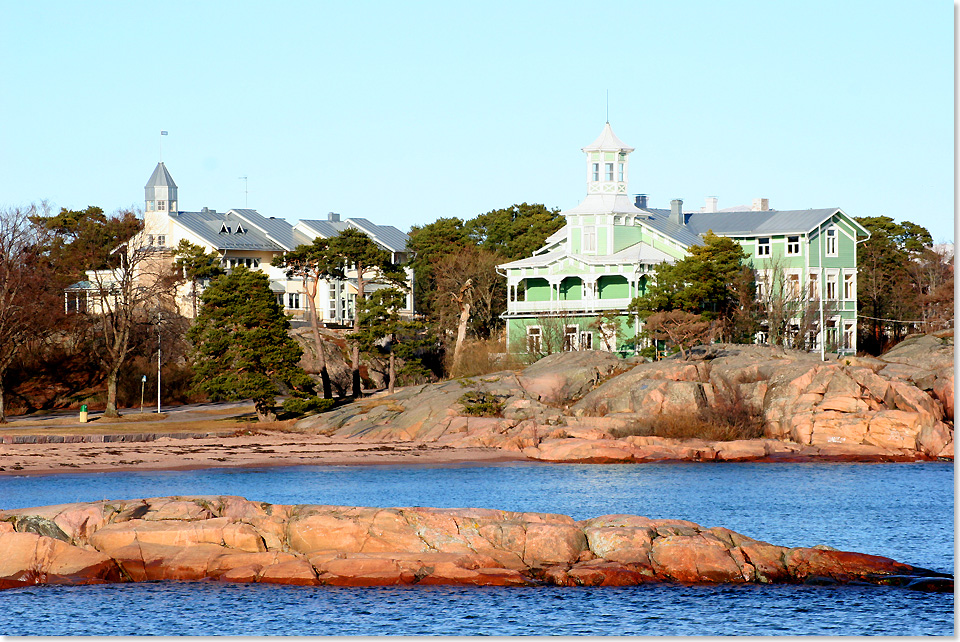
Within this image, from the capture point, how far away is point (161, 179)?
85.9 meters

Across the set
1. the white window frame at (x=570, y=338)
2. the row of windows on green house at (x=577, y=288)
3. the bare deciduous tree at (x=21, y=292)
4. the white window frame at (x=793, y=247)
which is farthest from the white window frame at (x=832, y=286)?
the bare deciduous tree at (x=21, y=292)

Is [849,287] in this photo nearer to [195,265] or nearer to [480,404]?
[480,404]

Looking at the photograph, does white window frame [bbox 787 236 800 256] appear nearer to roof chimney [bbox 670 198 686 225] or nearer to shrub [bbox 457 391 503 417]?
roof chimney [bbox 670 198 686 225]

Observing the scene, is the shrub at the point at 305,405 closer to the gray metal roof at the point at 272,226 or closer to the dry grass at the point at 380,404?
the dry grass at the point at 380,404

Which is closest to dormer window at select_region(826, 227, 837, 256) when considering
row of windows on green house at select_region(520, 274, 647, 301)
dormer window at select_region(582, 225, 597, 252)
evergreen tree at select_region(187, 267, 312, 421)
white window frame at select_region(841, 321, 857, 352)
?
white window frame at select_region(841, 321, 857, 352)

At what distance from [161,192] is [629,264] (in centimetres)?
3791

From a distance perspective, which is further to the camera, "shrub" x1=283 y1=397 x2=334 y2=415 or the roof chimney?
the roof chimney

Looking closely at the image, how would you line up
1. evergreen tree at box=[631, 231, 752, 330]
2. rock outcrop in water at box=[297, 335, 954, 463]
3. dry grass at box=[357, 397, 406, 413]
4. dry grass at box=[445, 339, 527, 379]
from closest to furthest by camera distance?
1. rock outcrop in water at box=[297, 335, 954, 463]
2. dry grass at box=[357, 397, 406, 413]
3. evergreen tree at box=[631, 231, 752, 330]
4. dry grass at box=[445, 339, 527, 379]

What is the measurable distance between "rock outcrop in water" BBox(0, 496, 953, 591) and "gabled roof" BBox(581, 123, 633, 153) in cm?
4487

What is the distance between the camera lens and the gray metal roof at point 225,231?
251ft

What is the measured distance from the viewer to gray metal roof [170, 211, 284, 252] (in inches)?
3012

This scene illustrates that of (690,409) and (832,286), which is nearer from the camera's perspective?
(690,409)

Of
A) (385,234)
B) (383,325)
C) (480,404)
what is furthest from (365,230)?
(480,404)

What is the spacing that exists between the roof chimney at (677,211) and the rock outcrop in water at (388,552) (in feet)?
153
